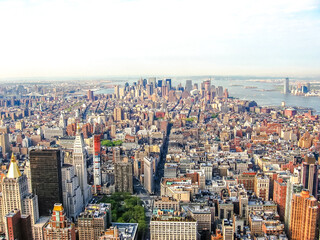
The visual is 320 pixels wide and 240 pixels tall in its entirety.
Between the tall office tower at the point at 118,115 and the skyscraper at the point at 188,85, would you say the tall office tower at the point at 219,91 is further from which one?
the tall office tower at the point at 118,115

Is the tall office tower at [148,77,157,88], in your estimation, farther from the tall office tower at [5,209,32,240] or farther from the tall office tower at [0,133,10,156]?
the tall office tower at [5,209,32,240]

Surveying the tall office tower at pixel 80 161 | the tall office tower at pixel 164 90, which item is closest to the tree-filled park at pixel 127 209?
the tall office tower at pixel 80 161

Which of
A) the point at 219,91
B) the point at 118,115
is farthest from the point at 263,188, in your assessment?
the point at 219,91

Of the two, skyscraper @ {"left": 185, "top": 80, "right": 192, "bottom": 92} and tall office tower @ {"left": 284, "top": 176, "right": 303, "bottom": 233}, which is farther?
skyscraper @ {"left": 185, "top": 80, "right": 192, "bottom": 92}

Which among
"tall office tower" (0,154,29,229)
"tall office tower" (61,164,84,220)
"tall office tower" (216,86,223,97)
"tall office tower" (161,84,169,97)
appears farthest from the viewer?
"tall office tower" (161,84,169,97)

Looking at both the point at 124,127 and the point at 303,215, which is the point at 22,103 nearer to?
the point at 124,127

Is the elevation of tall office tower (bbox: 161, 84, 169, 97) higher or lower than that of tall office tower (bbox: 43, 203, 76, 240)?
higher

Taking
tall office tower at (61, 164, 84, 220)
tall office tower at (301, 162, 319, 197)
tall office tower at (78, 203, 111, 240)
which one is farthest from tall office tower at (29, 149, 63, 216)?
tall office tower at (301, 162, 319, 197)
